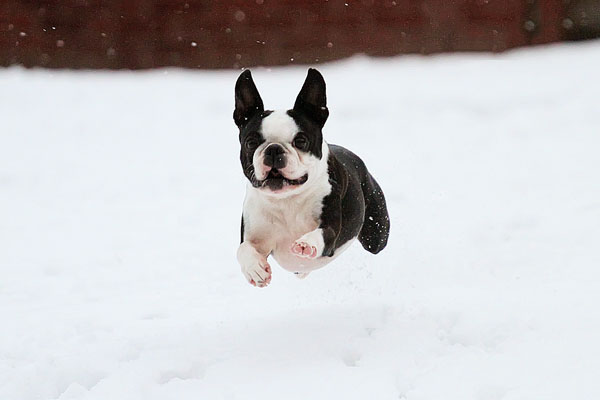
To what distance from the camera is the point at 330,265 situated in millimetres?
6277

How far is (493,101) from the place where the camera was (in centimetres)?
1096

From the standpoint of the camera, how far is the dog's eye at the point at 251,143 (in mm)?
4156

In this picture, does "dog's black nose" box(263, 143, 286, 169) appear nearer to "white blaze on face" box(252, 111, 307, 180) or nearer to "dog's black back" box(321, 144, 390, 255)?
"white blaze on face" box(252, 111, 307, 180)

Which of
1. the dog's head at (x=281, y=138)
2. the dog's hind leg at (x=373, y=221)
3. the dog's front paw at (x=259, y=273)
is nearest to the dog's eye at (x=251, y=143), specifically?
the dog's head at (x=281, y=138)

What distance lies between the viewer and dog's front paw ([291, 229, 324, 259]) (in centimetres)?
397

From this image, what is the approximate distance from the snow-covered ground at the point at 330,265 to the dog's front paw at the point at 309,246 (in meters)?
0.64

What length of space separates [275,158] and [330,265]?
2.42m

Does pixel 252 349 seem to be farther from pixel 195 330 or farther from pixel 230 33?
pixel 230 33

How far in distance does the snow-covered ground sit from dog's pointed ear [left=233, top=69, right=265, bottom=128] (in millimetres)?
1271

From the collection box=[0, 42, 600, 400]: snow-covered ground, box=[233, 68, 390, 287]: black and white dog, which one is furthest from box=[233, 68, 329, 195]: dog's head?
box=[0, 42, 600, 400]: snow-covered ground

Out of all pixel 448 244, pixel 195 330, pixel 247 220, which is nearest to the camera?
pixel 247 220

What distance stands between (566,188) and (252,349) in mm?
4143

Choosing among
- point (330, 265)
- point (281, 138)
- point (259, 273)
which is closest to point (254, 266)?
point (259, 273)

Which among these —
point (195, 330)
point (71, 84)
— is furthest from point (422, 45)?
point (195, 330)
